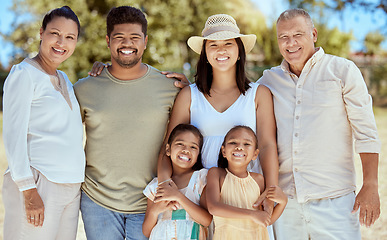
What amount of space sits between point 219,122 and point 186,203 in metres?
0.69

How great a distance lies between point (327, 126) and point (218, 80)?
3.06ft

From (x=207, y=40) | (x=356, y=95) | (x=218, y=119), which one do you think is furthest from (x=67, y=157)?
(x=356, y=95)

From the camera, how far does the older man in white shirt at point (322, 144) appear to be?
290 cm

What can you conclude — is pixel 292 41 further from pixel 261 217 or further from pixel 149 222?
pixel 149 222

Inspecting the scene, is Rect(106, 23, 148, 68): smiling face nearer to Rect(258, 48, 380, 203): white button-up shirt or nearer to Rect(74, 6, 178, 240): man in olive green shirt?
Rect(74, 6, 178, 240): man in olive green shirt

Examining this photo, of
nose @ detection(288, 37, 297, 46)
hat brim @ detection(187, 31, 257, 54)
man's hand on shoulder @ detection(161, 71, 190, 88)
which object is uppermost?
hat brim @ detection(187, 31, 257, 54)

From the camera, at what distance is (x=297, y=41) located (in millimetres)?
3105

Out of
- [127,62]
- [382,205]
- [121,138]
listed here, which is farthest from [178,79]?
[382,205]

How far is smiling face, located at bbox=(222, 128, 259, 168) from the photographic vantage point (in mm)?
2840

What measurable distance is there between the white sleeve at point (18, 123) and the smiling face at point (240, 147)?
1.37m

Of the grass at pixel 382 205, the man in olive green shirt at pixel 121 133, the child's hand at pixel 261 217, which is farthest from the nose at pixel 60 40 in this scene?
the grass at pixel 382 205

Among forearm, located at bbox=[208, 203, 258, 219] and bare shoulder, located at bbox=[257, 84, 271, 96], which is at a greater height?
bare shoulder, located at bbox=[257, 84, 271, 96]

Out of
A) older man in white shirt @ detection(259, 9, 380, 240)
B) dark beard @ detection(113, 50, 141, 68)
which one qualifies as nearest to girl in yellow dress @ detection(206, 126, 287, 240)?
older man in white shirt @ detection(259, 9, 380, 240)

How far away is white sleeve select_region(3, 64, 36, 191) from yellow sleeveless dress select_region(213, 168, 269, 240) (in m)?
1.31
